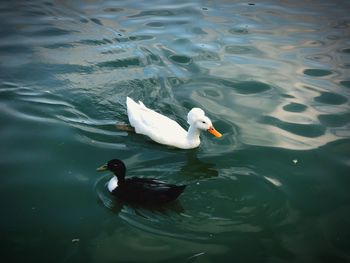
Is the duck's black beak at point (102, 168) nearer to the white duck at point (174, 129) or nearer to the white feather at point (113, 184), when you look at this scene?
the white feather at point (113, 184)

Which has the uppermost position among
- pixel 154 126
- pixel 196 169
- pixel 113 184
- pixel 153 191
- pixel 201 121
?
pixel 201 121

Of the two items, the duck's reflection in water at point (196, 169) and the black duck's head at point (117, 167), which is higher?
the black duck's head at point (117, 167)

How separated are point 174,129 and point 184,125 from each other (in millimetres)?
826

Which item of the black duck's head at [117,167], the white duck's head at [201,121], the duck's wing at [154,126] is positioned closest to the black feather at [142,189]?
the black duck's head at [117,167]

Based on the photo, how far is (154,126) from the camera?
711 centimetres

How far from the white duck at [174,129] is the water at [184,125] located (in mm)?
163

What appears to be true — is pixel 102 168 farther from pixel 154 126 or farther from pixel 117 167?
pixel 154 126

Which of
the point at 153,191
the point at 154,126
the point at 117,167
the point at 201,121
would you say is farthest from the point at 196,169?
the point at 117,167

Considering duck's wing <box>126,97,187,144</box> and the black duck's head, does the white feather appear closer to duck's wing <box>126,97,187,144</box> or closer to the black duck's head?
the black duck's head

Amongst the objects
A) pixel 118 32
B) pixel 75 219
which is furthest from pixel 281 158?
pixel 118 32

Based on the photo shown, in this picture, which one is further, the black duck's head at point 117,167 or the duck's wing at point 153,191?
the black duck's head at point 117,167

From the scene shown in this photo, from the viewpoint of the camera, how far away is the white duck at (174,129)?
693cm

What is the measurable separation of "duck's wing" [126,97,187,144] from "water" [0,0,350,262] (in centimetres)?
19

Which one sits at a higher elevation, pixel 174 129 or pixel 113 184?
pixel 174 129
